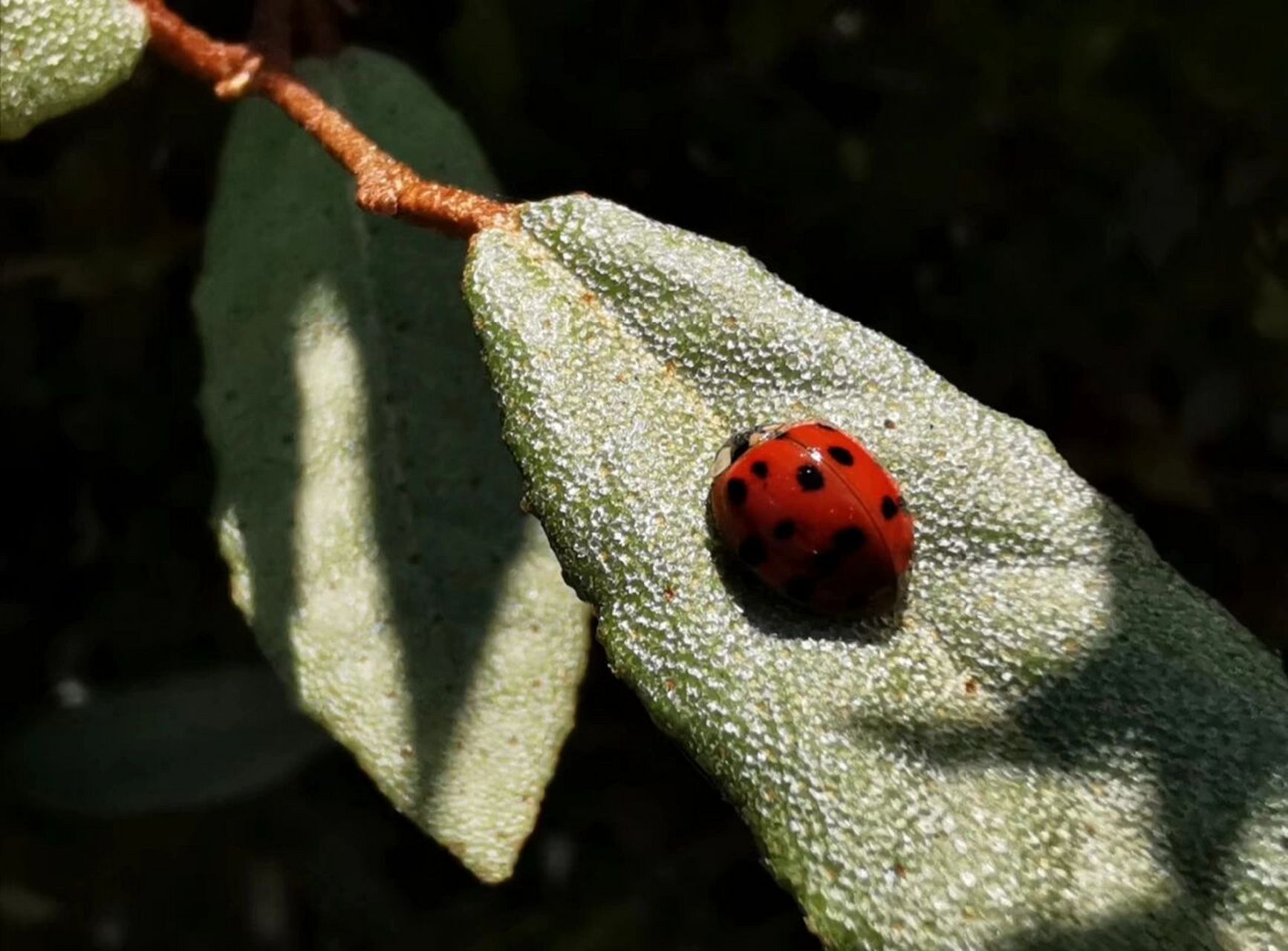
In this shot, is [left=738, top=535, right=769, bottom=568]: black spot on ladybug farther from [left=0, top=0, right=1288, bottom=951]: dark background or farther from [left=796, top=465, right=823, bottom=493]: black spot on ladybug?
[left=0, top=0, right=1288, bottom=951]: dark background

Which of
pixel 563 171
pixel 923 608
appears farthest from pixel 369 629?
pixel 563 171

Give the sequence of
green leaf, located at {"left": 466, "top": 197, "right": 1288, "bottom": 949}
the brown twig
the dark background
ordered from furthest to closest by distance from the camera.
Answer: the dark background
the brown twig
green leaf, located at {"left": 466, "top": 197, "right": 1288, "bottom": 949}

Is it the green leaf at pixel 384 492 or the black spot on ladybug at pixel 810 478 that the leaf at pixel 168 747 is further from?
the black spot on ladybug at pixel 810 478

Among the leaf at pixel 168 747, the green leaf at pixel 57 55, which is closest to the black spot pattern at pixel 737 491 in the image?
the green leaf at pixel 57 55

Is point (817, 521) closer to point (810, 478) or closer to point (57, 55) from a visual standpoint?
point (810, 478)

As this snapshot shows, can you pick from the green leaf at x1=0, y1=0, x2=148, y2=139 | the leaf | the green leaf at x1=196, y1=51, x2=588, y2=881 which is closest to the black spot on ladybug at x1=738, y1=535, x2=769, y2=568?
the green leaf at x1=196, y1=51, x2=588, y2=881

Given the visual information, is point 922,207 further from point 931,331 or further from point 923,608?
point 923,608
